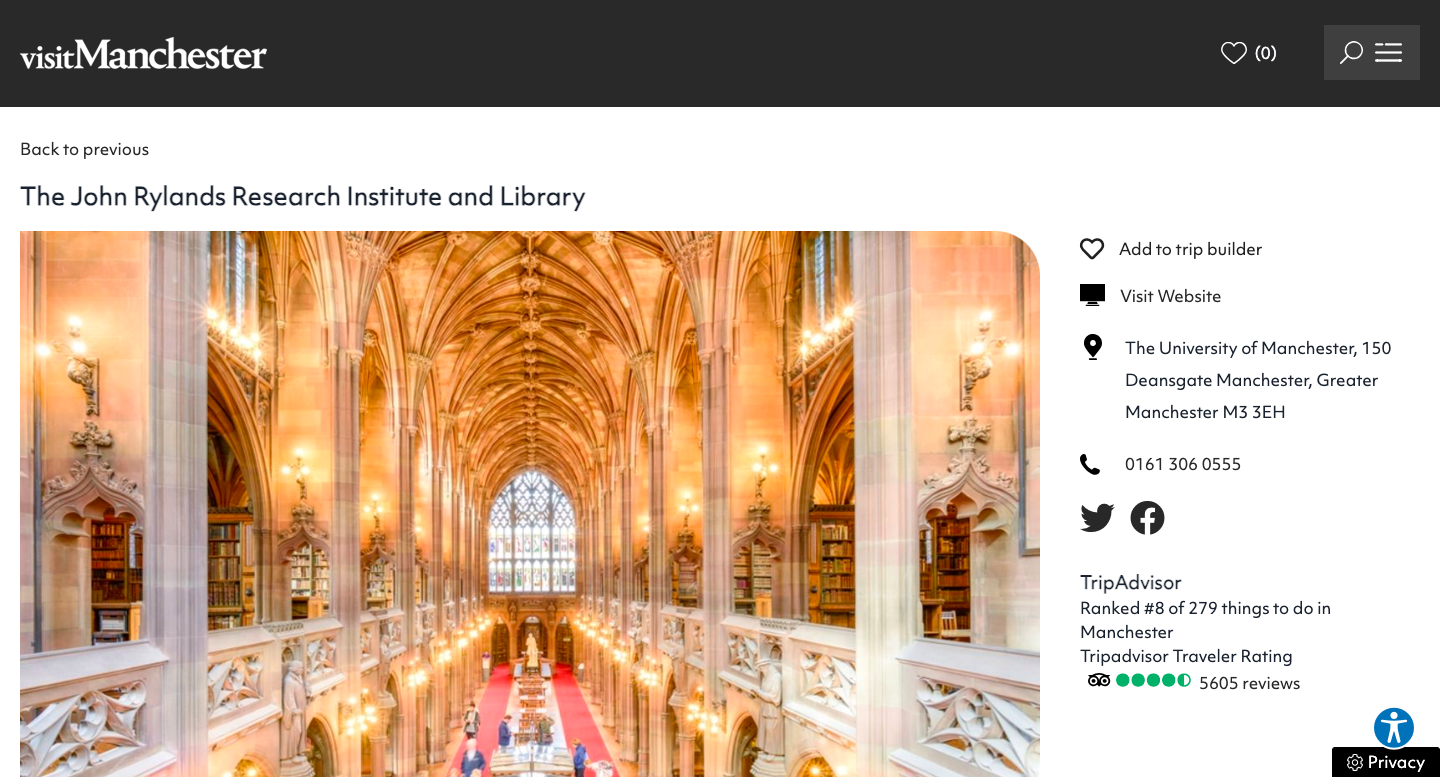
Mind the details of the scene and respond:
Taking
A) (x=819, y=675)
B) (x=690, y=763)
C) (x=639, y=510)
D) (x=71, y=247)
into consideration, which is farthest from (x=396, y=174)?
(x=639, y=510)

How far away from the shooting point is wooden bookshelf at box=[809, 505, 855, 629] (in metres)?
24.3

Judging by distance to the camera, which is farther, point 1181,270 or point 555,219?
point 555,219

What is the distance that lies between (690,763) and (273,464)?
13.4 m

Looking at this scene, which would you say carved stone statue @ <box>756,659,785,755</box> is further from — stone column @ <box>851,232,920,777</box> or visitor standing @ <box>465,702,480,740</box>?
visitor standing @ <box>465,702,480,740</box>

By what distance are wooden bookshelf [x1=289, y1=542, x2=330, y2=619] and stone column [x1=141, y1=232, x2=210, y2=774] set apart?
40.9ft

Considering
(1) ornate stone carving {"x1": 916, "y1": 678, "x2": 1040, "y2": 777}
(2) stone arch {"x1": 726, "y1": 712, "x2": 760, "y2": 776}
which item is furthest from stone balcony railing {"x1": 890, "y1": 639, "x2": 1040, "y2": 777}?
(2) stone arch {"x1": 726, "y1": 712, "x2": 760, "y2": 776}

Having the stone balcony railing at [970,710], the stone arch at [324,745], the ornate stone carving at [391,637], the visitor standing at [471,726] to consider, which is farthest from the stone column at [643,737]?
the stone balcony railing at [970,710]

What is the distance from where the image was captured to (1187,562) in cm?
472

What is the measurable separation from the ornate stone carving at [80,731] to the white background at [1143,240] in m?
4.88

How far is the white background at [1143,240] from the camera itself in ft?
15.1

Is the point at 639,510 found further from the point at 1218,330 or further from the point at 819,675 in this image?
the point at 1218,330

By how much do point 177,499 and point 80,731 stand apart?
10.4 feet
